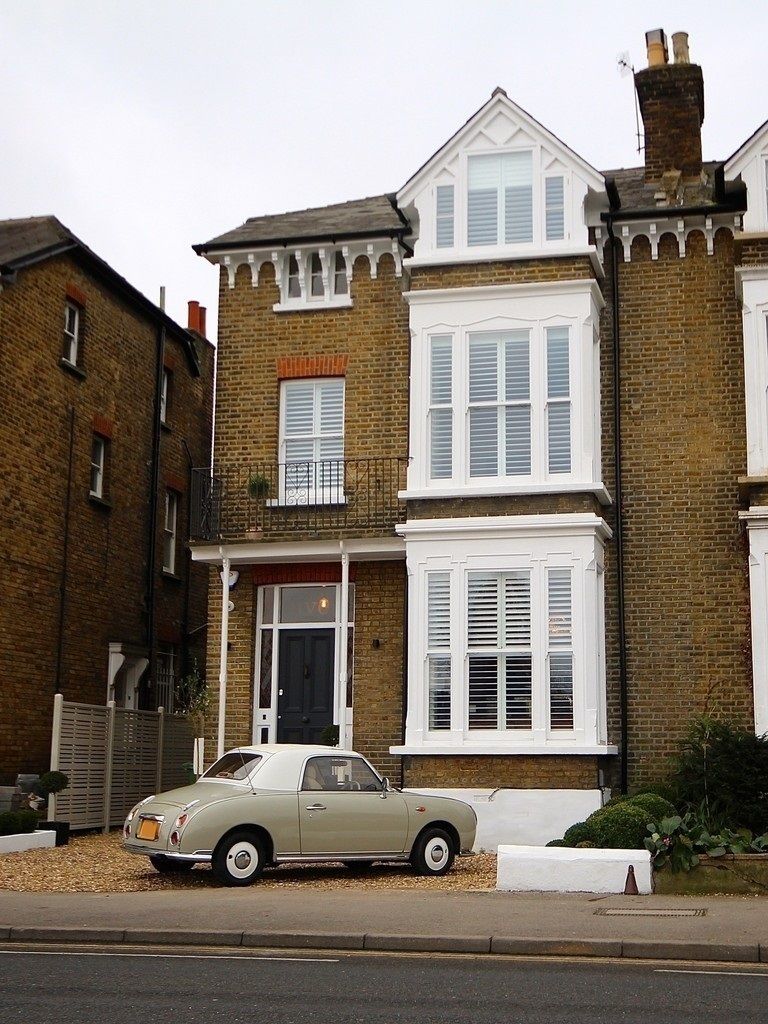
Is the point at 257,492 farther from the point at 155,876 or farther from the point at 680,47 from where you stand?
the point at 680,47

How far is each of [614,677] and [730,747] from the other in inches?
120

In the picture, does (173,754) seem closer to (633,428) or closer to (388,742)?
(388,742)

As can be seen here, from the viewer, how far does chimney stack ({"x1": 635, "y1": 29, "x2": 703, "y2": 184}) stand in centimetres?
1978

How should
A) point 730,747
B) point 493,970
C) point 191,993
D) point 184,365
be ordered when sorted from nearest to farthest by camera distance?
point 191,993 < point 493,970 < point 730,747 < point 184,365

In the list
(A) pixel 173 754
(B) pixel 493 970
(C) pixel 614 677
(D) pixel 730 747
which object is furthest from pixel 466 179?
(B) pixel 493 970

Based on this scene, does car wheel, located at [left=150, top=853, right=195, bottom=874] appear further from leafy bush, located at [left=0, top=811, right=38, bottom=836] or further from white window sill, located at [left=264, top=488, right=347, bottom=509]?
white window sill, located at [left=264, top=488, right=347, bottom=509]

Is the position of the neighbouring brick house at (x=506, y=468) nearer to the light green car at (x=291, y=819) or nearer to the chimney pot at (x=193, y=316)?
the light green car at (x=291, y=819)

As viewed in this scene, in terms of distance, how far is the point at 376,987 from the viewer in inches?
335

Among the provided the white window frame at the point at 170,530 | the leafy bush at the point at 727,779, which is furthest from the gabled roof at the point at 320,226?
the leafy bush at the point at 727,779

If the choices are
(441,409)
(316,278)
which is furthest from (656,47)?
(441,409)

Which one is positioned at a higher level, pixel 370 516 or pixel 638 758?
pixel 370 516

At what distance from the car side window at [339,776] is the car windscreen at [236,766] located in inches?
24.0

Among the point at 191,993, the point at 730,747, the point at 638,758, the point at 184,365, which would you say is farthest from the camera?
the point at 184,365

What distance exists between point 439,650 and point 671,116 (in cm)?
894
